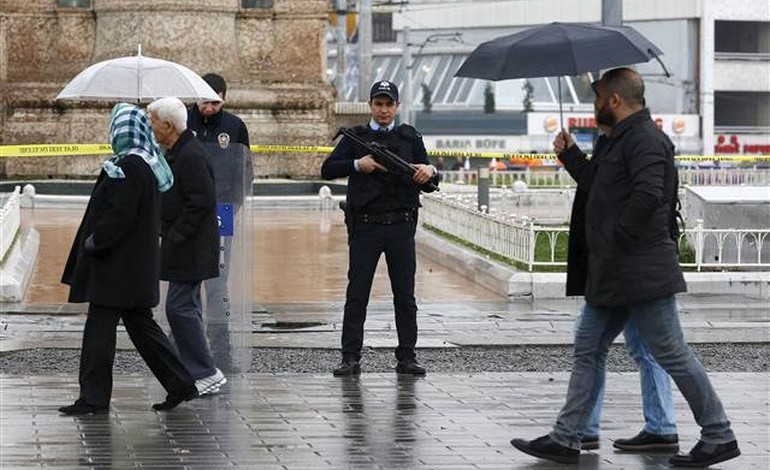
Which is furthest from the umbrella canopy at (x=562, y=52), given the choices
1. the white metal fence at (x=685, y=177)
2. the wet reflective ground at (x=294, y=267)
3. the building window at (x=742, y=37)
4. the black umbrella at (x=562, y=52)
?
the building window at (x=742, y=37)

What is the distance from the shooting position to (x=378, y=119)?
13766 mm

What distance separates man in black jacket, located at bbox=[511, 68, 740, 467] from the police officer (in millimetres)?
3153

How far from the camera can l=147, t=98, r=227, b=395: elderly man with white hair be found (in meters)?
12.4

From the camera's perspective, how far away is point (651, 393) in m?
10.9

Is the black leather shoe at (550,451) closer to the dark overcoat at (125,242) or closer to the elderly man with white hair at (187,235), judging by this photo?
the dark overcoat at (125,242)

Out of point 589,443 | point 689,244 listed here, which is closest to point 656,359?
point 589,443

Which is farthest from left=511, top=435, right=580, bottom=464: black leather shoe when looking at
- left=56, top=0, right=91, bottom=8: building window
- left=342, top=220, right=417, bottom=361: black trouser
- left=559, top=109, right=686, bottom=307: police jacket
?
left=56, top=0, right=91, bottom=8: building window

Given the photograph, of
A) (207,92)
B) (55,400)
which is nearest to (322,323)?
(207,92)

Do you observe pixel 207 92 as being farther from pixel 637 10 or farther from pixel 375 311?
pixel 637 10

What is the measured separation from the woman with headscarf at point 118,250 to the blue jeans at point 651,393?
8.49 ft

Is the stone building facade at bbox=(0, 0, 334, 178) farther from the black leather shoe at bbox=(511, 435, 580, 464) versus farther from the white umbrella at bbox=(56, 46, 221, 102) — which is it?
the black leather shoe at bbox=(511, 435, 580, 464)

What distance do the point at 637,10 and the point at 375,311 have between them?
3062 inches

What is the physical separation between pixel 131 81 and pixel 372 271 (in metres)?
2.99

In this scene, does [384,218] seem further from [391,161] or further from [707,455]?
[707,455]
